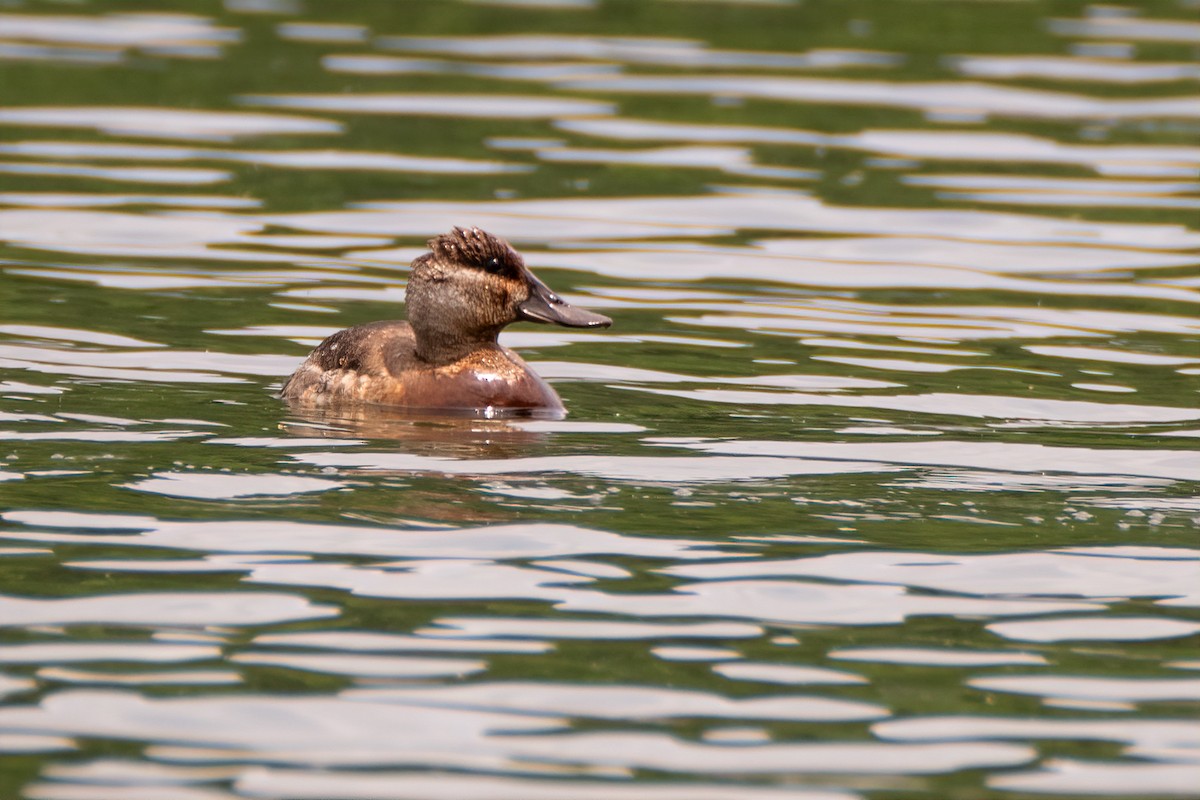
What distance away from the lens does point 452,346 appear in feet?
37.7

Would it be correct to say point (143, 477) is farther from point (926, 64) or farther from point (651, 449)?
point (926, 64)

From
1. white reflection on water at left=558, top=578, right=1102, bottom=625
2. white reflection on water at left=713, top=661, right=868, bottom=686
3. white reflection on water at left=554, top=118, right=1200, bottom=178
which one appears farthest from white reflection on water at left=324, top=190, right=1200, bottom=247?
white reflection on water at left=713, top=661, right=868, bottom=686

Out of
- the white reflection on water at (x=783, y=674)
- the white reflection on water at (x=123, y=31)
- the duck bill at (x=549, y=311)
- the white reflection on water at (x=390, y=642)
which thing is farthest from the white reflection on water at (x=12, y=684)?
the white reflection on water at (x=123, y=31)

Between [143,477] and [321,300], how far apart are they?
5.23m

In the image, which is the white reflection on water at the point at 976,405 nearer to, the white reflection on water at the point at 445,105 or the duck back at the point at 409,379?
the duck back at the point at 409,379

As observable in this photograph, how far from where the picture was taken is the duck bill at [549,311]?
11523mm

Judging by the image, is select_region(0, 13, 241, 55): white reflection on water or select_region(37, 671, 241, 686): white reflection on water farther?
select_region(0, 13, 241, 55): white reflection on water

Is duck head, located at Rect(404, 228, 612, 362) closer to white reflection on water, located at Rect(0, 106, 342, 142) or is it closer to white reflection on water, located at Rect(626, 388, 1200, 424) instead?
white reflection on water, located at Rect(626, 388, 1200, 424)

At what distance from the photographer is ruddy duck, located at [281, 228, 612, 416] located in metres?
11.3

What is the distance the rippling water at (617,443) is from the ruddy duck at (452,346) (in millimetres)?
301

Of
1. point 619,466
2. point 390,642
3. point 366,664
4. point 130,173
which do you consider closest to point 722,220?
point 130,173

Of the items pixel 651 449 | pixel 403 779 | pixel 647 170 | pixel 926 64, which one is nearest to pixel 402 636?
pixel 403 779

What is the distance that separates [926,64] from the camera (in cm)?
2383

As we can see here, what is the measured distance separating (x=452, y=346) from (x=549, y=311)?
1.80 feet
